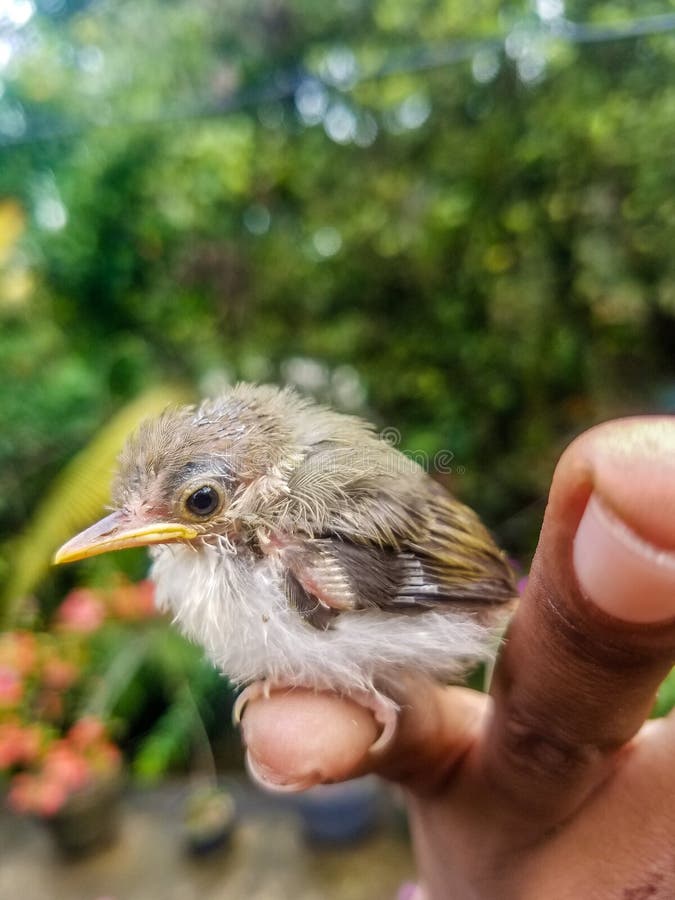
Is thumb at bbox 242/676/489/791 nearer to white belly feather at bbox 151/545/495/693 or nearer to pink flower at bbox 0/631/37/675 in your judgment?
white belly feather at bbox 151/545/495/693

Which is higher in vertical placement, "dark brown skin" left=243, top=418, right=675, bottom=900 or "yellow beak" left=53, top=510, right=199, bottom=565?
"yellow beak" left=53, top=510, right=199, bottom=565

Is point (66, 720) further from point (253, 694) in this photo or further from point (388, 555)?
point (388, 555)

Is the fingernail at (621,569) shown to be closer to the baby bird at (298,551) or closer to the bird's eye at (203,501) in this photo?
the baby bird at (298,551)

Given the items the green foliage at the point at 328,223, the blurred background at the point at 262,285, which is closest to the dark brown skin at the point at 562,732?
the blurred background at the point at 262,285

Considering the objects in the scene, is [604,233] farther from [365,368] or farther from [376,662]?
[376,662]

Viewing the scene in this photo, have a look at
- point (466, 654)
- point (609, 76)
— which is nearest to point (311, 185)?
point (609, 76)

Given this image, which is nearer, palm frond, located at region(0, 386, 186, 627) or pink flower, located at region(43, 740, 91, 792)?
palm frond, located at region(0, 386, 186, 627)

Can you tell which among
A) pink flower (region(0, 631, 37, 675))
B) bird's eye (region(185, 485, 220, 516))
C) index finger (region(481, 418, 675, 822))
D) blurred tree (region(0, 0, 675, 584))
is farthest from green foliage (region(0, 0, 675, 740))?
bird's eye (region(185, 485, 220, 516))
